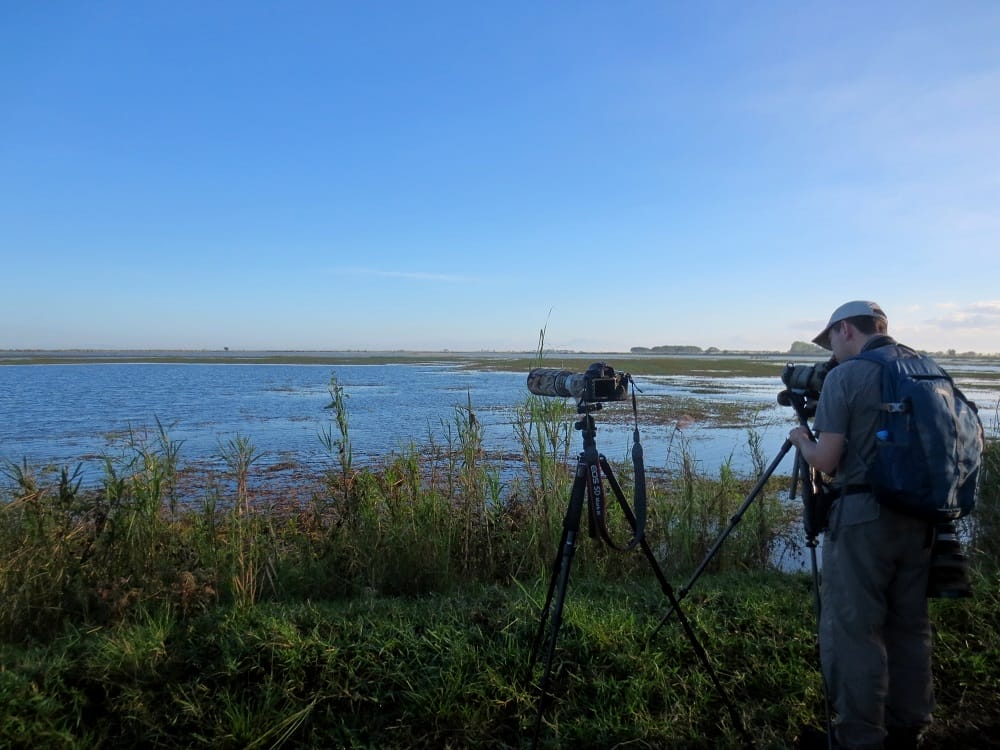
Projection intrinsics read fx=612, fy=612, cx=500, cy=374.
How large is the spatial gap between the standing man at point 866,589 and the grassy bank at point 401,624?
0.40 m

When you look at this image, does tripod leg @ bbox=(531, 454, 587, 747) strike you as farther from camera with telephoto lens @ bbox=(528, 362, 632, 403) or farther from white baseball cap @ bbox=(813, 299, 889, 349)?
white baseball cap @ bbox=(813, 299, 889, 349)

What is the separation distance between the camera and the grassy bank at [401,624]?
2.89 meters

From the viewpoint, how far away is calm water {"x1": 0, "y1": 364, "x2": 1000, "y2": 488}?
10703 mm

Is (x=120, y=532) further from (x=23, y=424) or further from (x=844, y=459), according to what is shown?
(x=23, y=424)

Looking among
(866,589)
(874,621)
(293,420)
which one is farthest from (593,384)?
(293,420)

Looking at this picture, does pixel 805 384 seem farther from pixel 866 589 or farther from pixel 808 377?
pixel 866 589

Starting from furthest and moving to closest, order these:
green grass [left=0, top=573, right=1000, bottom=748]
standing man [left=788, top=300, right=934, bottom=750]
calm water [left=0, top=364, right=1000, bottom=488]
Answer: calm water [left=0, top=364, right=1000, bottom=488], green grass [left=0, top=573, right=1000, bottom=748], standing man [left=788, top=300, right=934, bottom=750]

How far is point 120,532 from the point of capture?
4.30 metres

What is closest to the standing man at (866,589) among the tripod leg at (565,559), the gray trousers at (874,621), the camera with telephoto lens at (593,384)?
the gray trousers at (874,621)

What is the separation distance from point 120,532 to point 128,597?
2.08 ft

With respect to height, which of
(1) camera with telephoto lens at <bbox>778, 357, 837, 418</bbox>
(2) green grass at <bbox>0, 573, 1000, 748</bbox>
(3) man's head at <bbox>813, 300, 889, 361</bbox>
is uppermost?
(3) man's head at <bbox>813, 300, 889, 361</bbox>

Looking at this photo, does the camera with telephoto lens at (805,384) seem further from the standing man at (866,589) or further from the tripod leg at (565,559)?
the tripod leg at (565,559)

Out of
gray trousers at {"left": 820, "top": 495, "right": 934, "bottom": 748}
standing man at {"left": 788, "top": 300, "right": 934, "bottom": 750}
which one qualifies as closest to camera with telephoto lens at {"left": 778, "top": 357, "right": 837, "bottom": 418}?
standing man at {"left": 788, "top": 300, "right": 934, "bottom": 750}

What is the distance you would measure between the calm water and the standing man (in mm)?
3332
